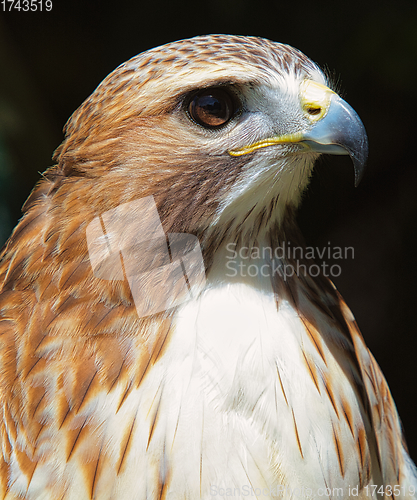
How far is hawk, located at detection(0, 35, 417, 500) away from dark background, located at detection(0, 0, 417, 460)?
2.62 ft

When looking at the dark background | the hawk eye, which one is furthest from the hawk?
the dark background

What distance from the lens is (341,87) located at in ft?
5.84

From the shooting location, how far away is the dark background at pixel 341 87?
7.06 feet

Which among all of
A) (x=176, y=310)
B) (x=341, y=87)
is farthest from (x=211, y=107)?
(x=341, y=87)

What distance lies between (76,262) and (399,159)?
7.51 feet

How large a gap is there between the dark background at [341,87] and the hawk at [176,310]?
80 cm

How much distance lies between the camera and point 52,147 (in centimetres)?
232

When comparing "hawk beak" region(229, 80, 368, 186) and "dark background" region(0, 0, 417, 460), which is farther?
"dark background" region(0, 0, 417, 460)

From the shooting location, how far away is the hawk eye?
1.00 meters

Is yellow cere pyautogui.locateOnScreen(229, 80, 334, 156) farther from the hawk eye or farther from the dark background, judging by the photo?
the dark background

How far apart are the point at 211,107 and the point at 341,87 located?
0.95m

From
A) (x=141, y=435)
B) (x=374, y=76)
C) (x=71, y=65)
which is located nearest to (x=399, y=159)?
(x=374, y=76)

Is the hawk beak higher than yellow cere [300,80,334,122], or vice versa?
yellow cere [300,80,334,122]

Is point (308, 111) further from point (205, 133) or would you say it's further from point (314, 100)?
point (205, 133)
